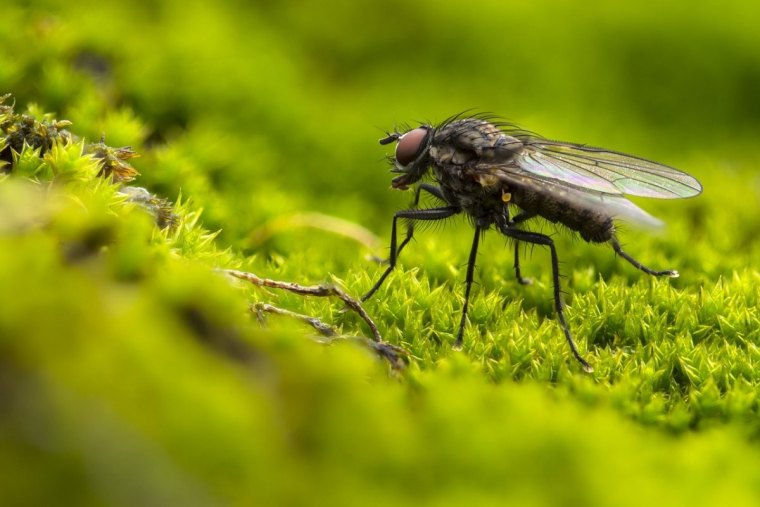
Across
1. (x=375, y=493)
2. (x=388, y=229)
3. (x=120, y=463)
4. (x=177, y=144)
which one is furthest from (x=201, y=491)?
(x=388, y=229)

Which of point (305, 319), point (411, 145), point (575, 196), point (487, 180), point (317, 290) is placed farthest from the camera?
point (411, 145)

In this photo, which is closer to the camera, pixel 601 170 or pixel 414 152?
pixel 601 170

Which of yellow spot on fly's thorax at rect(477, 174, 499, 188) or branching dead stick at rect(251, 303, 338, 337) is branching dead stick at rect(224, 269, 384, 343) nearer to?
branching dead stick at rect(251, 303, 338, 337)

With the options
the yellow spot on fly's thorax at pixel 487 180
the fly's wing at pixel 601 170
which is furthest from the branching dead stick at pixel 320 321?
the fly's wing at pixel 601 170

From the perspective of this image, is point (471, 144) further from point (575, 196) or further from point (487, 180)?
point (575, 196)

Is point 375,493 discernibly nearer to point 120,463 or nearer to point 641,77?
point 120,463

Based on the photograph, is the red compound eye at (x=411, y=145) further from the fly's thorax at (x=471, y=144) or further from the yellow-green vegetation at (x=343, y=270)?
the yellow-green vegetation at (x=343, y=270)

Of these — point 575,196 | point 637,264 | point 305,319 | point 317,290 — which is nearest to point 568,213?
point 575,196
